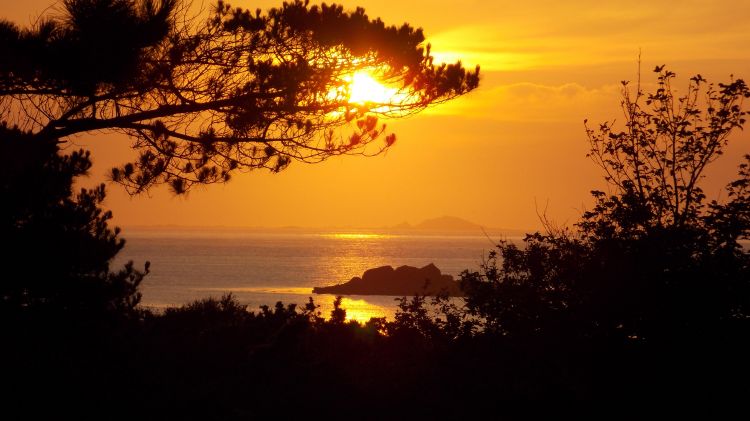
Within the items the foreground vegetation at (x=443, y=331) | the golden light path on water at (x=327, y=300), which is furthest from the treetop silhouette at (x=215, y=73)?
the golden light path on water at (x=327, y=300)

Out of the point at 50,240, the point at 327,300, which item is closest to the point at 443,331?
the point at 50,240

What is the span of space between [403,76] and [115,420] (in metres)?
8.41

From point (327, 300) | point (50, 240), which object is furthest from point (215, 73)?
point (327, 300)

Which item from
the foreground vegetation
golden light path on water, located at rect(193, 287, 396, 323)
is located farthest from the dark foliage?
golden light path on water, located at rect(193, 287, 396, 323)

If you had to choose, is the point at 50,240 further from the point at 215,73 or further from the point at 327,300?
the point at 327,300

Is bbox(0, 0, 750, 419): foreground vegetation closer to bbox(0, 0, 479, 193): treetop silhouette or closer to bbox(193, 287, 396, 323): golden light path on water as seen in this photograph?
bbox(0, 0, 479, 193): treetop silhouette

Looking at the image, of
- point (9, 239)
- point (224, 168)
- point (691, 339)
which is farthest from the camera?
point (224, 168)

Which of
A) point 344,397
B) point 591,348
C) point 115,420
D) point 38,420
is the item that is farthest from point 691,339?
point 38,420

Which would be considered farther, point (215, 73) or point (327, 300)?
point (327, 300)

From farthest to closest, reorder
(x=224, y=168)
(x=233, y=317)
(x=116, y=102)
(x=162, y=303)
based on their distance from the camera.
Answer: (x=162, y=303) → (x=224, y=168) → (x=116, y=102) → (x=233, y=317)

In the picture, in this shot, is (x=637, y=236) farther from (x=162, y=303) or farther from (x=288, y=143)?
(x=162, y=303)

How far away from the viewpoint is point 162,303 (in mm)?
75812

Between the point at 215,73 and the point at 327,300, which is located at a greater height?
the point at 215,73

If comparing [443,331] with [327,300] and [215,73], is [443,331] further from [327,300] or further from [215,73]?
[327,300]
